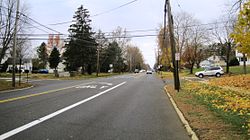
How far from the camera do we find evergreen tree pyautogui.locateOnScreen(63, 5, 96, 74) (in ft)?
200

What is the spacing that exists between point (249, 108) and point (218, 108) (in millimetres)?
1024

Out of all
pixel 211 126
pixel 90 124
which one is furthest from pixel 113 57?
pixel 211 126

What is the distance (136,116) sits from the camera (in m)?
9.80

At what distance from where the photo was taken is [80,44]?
60938mm

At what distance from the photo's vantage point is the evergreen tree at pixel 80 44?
61.1 meters

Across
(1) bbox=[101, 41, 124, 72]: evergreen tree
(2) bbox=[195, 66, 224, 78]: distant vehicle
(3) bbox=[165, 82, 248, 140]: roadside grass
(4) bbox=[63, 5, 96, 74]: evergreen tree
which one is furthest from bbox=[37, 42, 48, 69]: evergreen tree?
(3) bbox=[165, 82, 248, 140]: roadside grass

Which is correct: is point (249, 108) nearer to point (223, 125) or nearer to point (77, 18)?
point (223, 125)

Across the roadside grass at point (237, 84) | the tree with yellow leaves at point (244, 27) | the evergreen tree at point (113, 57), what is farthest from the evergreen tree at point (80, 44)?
the tree with yellow leaves at point (244, 27)

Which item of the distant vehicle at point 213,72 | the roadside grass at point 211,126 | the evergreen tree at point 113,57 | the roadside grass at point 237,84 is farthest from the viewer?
the evergreen tree at point 113,57

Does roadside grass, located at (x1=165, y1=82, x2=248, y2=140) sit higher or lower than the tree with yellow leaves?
lower

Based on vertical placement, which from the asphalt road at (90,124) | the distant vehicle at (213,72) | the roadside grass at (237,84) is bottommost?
the asphalt road at (90,124)

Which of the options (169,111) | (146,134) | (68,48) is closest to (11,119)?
(146,134)

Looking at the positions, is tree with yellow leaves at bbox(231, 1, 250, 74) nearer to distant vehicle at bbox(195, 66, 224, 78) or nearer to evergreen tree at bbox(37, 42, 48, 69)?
distant vehicle at bbox(195, 66, 224, 78)

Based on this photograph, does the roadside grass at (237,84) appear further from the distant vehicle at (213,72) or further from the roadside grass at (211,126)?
the distant vehicle at (213,72)
